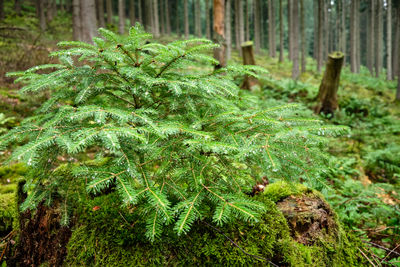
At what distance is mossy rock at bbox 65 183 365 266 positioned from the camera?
1.89 meters

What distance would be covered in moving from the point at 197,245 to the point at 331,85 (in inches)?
311

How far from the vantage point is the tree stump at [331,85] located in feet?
25.4

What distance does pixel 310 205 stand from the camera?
2.44m

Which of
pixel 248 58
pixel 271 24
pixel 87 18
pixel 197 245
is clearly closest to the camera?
pixel 197 245

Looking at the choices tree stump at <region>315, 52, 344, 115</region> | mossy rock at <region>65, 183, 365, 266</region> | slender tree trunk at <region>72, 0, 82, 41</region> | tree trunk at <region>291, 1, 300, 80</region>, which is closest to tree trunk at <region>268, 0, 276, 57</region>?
tree trunk at <region>291, 1, 300, 80</region>

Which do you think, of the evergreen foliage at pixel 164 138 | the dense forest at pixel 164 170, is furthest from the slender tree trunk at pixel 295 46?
the evergreen foliage at pixel 164 138

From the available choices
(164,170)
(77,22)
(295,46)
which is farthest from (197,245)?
(295,46)

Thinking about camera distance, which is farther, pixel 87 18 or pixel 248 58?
pixel 248 58

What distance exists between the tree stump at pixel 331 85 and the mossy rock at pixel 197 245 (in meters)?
6.67

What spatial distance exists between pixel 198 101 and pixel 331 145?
536 cm

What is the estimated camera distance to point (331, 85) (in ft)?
25.5

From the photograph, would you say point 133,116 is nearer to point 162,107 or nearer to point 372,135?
point 162,107

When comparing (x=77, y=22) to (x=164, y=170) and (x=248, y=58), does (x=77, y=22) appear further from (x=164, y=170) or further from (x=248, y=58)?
(x=164, y=170)

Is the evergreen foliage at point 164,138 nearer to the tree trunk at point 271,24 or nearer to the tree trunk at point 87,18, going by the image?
the tree trunk at point 87,18
